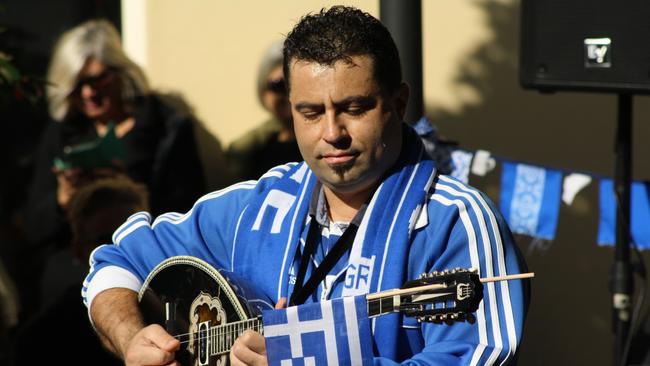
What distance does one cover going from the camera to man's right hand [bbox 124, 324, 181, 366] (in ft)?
10.6

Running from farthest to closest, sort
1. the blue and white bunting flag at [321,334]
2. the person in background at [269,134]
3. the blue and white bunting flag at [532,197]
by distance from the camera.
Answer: the person in background at [269,134] < the blue and white bunting flag at [532,197] < the blue and white bunting flag at [321,334]

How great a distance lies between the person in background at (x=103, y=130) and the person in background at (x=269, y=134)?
0.24m

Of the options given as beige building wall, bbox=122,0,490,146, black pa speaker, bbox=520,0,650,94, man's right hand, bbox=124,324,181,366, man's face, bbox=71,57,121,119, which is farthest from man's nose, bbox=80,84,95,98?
man's right hand, bbox=124,324,181,366

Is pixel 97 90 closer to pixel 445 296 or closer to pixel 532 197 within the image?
pixel 532 197

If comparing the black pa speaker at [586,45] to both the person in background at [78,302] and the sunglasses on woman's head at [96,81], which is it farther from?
the sunglasses on woman's head at [96,81]

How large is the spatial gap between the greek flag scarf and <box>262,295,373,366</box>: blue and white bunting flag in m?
0.11

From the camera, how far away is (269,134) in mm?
5957

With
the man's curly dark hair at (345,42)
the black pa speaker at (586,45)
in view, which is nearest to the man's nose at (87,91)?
the black pa speaker at (586,45)

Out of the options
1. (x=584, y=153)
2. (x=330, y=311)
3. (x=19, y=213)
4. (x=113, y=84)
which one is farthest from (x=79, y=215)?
(x=330, y=311)

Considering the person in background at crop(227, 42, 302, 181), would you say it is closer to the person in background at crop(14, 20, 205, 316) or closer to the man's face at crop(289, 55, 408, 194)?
the person in background at crop(14, 20, 205, 316)

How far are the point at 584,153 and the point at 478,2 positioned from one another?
35.8 inches

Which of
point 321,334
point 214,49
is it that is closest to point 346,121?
point 321,334

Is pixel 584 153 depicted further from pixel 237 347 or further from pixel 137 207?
pixel 237 347

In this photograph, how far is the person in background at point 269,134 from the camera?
5.82 metres
